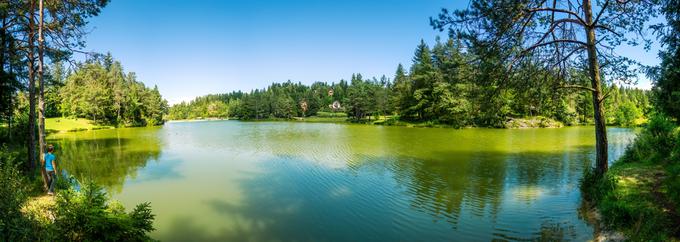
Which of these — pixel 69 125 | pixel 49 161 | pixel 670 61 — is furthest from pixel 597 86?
pixel 69 125

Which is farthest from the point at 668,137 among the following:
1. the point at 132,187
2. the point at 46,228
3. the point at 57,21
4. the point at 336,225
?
the point at 57,21

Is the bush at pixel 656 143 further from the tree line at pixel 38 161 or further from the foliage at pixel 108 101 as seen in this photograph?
the foliage at pixel 108 101

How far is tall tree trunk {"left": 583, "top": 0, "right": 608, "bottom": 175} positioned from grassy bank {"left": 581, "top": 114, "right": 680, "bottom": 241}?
58 cm

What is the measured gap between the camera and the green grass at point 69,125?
5272cm

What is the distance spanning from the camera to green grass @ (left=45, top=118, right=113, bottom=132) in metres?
52.7

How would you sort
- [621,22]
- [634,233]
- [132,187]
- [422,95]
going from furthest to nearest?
[422,95]
[132,187]
[621,22]
[634,233]

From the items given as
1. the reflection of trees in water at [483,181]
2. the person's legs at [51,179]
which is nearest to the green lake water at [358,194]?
the reflection of trees in water at [483,181]

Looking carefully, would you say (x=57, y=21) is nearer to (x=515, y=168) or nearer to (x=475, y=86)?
(x=475, y=86)

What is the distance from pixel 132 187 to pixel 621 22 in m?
19.7

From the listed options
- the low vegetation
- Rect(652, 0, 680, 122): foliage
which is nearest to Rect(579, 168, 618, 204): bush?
Rect(652, 0, 680, 122): foliage

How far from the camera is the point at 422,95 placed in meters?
60.9

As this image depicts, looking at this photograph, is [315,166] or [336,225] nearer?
[336,225]

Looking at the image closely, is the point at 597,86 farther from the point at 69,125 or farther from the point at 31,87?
the point at 69,125

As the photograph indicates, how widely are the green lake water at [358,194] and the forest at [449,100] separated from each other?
307 centimetres
